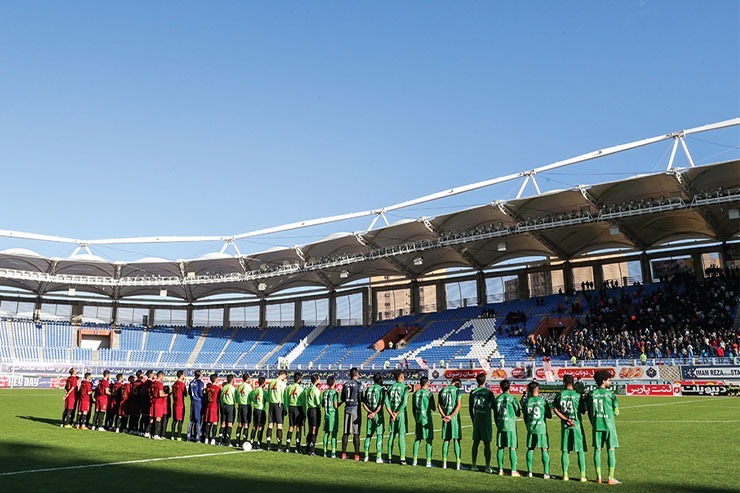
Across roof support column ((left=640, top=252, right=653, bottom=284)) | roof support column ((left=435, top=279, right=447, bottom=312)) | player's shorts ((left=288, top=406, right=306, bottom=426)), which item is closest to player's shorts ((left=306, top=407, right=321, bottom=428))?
player's shorts ((left=288, top=406, right=306, bottom=426))

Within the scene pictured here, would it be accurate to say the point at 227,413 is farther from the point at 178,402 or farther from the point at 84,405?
the point at 84,405

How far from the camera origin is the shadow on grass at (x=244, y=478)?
8.87m

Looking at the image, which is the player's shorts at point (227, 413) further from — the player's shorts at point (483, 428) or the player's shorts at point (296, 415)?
the player's shorts at point (483, 428)

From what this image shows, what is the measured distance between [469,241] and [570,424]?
31489 millimetres

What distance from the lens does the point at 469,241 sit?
41.1 meters

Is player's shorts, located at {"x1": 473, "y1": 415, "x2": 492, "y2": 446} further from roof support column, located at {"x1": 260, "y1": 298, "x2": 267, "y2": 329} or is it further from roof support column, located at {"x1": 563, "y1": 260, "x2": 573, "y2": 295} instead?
roof support column, located at {"x1": 260, "y1": 298, "x2": 267, "y2": 329}

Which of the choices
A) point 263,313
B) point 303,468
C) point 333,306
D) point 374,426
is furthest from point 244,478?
point 263,313

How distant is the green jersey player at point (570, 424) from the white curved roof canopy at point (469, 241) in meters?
25.4

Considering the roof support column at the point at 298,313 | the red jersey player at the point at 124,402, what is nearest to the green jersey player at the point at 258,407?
the red jersey player at the point at 124,402

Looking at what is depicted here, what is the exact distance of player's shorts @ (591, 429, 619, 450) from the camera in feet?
31.9

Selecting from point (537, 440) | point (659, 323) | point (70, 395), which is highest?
point (659, 323)

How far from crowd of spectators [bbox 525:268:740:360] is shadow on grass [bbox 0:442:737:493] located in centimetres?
2524

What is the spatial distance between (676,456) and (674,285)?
113 feet

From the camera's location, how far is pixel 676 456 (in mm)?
11805
